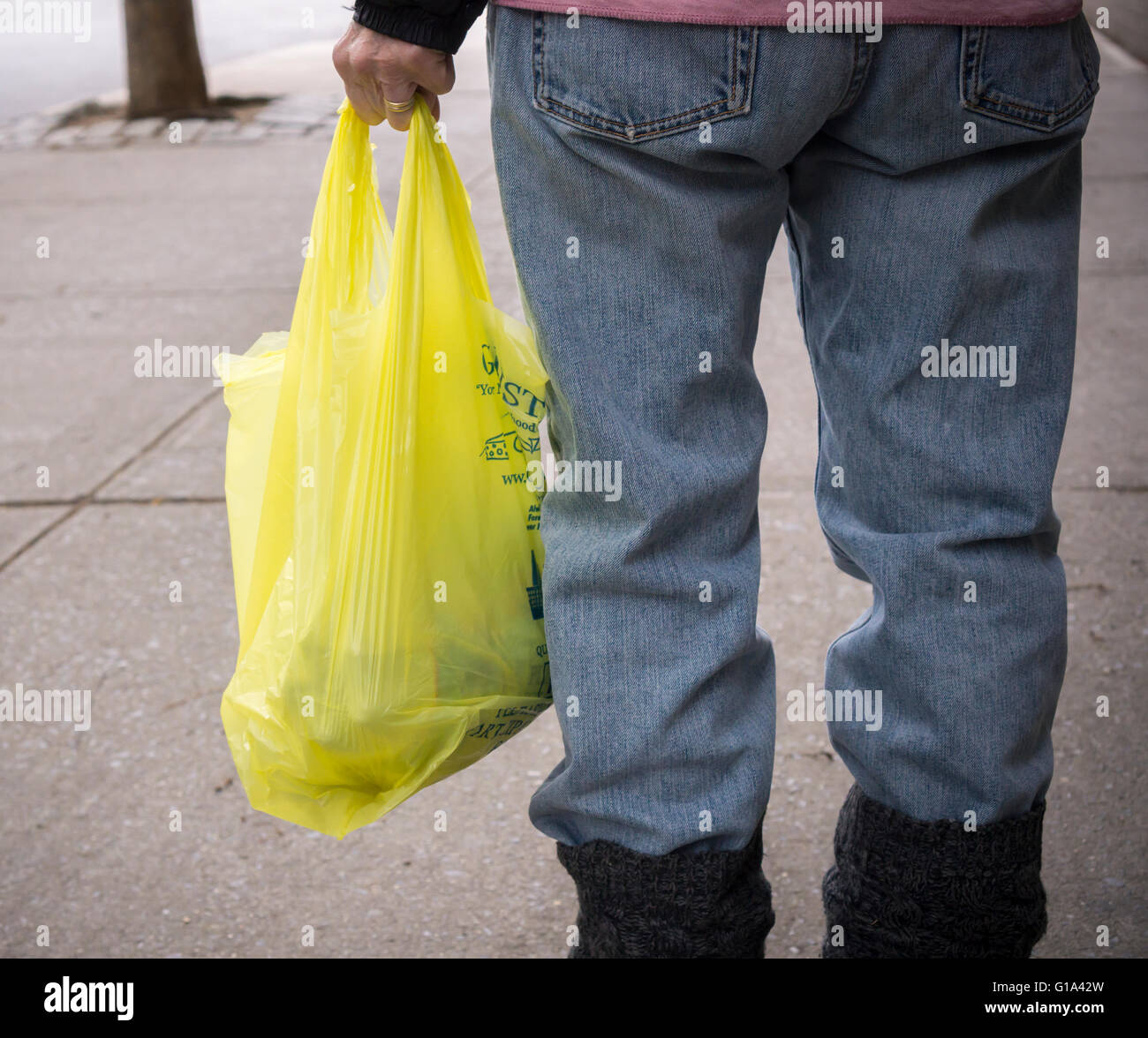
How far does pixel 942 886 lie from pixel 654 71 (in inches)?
33.3

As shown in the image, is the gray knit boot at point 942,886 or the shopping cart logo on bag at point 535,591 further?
the shopping cart logo on bag at point 535,591

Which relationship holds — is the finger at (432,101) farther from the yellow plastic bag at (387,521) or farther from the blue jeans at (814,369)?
the blue jeans at (814,369)

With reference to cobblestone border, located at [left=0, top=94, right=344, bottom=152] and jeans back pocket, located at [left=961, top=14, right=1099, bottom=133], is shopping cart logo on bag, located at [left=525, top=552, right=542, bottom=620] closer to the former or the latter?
jeans back pocket, located at [left=961, top=14, right=1099, bottom=133]

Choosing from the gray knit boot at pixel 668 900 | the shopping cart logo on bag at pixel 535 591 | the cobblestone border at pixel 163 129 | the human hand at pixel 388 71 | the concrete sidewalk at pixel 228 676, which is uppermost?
the human hand at pixel 388 71

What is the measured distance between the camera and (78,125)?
24.8 feet

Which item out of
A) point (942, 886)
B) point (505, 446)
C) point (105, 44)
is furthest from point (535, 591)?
point (105, 44)

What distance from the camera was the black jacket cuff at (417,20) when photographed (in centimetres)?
114

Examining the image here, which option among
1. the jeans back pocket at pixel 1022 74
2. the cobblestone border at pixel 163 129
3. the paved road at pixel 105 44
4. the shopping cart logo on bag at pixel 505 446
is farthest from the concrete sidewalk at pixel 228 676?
the paved road at pixel 105 44

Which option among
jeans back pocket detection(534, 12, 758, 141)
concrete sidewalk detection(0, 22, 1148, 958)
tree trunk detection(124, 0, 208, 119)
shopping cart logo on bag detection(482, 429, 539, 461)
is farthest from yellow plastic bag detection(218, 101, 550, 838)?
tree trunk detection(124, 0, 208, 119)

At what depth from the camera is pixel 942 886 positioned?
4.28 feet

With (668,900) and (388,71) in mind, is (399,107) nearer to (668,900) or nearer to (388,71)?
(388,71)

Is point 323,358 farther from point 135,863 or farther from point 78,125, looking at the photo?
point 78,125

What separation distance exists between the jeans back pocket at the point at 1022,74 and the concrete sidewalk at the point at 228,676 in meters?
1.01
